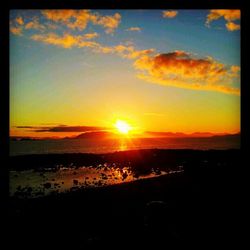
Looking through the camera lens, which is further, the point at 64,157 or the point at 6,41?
the point at 64,157

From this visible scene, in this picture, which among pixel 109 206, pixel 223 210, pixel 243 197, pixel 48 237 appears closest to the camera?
pixel 243 197

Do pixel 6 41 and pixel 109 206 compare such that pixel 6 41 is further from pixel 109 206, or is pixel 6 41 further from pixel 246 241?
pixel 109 206

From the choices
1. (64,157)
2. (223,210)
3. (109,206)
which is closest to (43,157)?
(64,157)

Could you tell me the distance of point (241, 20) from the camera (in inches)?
68.4

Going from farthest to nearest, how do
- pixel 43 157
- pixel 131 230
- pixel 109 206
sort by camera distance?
1. pixel 43 157
2. pixel 109 206
3. pixel 131 230

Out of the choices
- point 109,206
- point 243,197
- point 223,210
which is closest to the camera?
point 243,197

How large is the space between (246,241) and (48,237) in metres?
1.35

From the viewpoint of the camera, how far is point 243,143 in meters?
1.71

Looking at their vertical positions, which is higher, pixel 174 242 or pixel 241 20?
pixel 241 20

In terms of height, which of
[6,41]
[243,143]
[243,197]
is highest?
[6,41]

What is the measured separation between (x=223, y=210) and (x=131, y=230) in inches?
39.3

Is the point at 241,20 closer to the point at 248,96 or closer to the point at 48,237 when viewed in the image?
the point at 248,96
